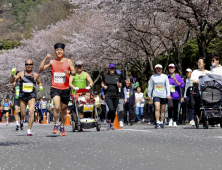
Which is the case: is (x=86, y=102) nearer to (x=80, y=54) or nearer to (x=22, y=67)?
(x=80, y=54)

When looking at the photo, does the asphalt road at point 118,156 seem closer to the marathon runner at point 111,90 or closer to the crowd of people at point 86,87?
the crowd of people at point 86,87

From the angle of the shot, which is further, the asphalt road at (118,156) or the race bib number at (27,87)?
the race bib number at (27,87)

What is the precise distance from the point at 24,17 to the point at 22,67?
88087 millimetres

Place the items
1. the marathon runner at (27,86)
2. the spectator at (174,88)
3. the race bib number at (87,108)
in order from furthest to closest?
the spectator at (174,88) < the race bib number at (87,108) < the marathon runner at (27,86)

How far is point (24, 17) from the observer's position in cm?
13800

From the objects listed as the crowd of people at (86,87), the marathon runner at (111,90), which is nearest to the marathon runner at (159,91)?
the crowd of people at (86,87)

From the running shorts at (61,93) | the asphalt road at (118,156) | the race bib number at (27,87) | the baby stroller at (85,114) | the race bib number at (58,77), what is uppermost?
the race bib number at (58,77)

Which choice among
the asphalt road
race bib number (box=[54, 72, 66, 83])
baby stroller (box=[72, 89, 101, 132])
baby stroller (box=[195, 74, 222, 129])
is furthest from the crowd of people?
the asphalt road

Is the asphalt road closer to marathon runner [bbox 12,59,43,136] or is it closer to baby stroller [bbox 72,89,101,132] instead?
baby stroller [bbox 72,89,101,132]

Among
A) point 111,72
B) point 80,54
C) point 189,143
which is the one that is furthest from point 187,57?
point 189,143

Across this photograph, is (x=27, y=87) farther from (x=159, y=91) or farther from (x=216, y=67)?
(x=216, y=67)

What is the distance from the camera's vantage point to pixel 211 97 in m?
11.4

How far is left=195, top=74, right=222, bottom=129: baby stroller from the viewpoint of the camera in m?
11.3

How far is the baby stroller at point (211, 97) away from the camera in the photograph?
11.3 m
